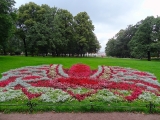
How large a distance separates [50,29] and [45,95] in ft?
129

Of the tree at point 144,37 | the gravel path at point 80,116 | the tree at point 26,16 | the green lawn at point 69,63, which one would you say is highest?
the tree at point 26,16

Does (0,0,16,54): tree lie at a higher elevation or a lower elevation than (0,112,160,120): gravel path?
higher

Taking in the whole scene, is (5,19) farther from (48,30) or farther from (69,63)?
(48,30)

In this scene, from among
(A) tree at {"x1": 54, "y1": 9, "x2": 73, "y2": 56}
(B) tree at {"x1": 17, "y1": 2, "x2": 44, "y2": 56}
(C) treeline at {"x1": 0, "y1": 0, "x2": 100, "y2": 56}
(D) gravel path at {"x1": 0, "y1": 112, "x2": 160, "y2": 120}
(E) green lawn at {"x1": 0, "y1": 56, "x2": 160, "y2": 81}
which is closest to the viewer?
(D) gravel path at {"x1": 0, "y1": 112, "x2": 160, "y2": 120}

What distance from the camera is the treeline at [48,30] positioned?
4459 centimetres

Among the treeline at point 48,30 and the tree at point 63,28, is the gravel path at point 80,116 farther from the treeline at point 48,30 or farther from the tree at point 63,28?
the tree at point 63,28

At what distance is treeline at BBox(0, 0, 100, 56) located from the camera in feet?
146

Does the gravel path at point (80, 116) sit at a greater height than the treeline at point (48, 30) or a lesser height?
lesser

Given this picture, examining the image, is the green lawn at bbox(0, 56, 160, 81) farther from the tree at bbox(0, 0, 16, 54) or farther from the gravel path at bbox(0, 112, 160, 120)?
the gravel path at bbox(0, 112, 160, 120)

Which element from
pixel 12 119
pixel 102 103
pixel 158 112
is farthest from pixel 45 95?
pixel 158 112

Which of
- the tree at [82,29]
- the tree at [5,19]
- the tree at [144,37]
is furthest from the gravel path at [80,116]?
the tree at [82,29]

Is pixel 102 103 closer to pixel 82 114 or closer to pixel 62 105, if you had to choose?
pixel 82 114

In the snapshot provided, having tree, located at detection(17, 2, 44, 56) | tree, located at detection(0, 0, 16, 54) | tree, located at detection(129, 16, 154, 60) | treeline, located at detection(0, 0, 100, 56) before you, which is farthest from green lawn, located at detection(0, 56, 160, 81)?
tree, located at detection(17, 2, 44, 56)

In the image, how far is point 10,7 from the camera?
31.1 m
